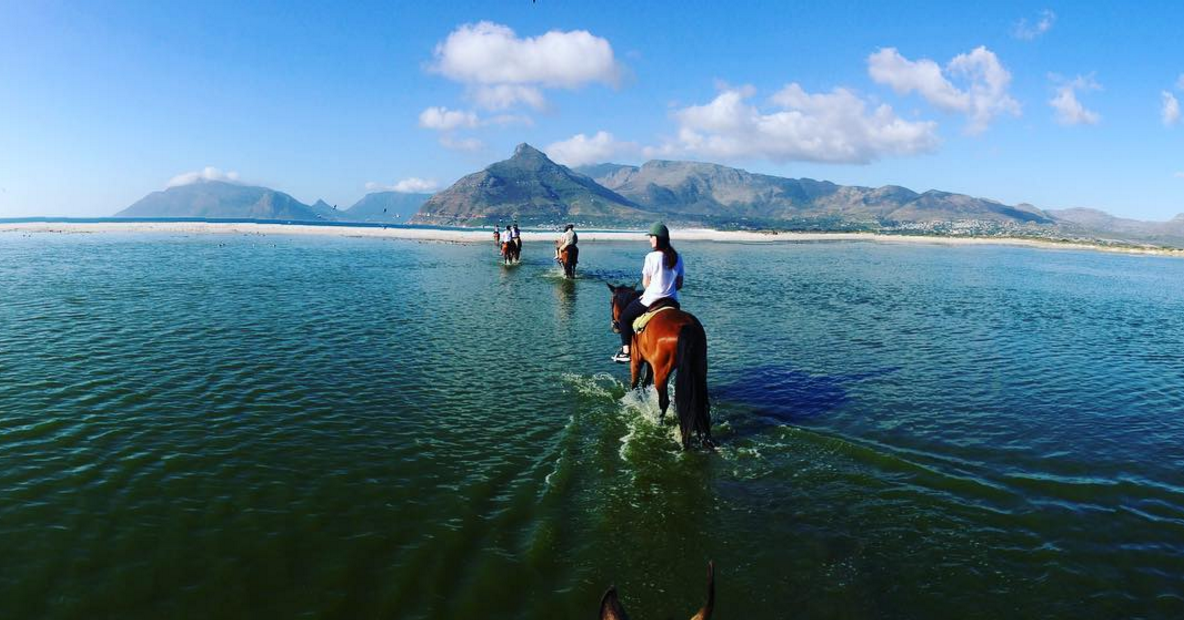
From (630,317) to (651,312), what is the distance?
7.44ft

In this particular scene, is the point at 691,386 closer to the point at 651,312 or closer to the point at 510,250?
the point at 651,312

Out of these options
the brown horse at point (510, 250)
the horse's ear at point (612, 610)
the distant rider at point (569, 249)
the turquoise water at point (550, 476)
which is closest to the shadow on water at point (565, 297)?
the distant rider at point (569, 249)

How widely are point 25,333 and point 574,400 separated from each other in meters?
17.7

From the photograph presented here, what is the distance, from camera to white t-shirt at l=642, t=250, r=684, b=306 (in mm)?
12765

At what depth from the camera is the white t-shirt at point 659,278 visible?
1276 cm

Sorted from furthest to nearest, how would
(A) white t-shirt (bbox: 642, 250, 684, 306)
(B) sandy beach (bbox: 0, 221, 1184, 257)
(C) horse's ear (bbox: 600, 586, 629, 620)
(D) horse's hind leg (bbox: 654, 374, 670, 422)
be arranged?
(B) sandy beach (bbox: 0, 221, 1184, 257) < (A) white t-shirt (bbox: 642, 250, 684, 306) < (D) horse's hind leg (bbox: 654, 374, 670, 422) < (C) horse's ear (bbox: 600, 586, 629, 620)

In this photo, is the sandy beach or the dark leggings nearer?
the dark leggings

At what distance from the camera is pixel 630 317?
14547 millimetres

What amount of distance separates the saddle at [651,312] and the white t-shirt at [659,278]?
12 cm

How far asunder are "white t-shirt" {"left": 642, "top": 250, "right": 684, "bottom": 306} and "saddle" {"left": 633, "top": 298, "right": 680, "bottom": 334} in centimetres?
12

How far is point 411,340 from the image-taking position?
18.6 m

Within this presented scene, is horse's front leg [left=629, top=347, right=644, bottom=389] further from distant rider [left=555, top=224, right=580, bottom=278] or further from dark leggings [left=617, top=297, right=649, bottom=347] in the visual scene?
distant rider [left=555, top=224, right=580, bottom=278]

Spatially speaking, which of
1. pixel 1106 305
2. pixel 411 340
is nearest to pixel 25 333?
pixel 411 340

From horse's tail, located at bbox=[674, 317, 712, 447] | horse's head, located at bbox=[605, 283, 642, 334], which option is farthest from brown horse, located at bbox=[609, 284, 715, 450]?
horse's head, located at bbox=[605, 283, 642, 334]
